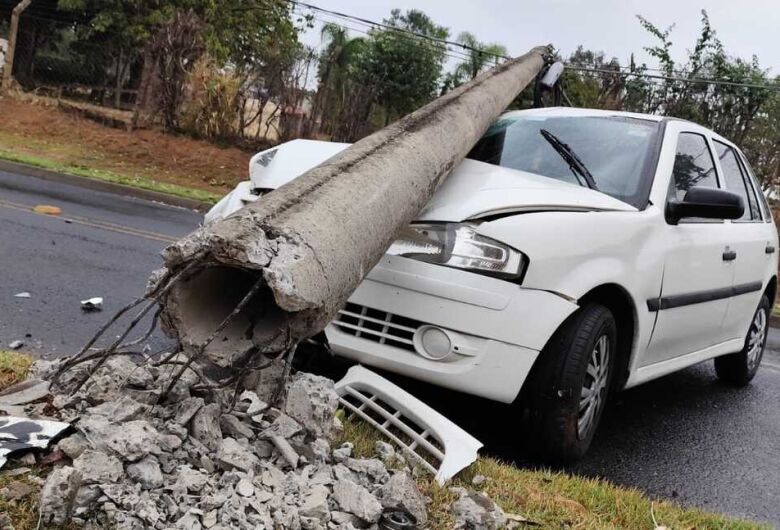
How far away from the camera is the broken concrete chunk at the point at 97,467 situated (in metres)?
2.25

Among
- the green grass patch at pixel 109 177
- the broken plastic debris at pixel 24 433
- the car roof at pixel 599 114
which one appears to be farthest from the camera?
the green grass patch at pixel 109 177

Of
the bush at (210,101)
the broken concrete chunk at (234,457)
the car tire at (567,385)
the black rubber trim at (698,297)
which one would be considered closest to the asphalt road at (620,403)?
the car tire at (567,385)

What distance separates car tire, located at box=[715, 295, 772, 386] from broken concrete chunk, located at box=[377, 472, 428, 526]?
4299 mm

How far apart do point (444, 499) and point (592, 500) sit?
789 millimetres

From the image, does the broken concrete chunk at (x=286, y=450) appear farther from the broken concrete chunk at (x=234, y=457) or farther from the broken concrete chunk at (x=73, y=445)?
the broken concrete chunk at (x=73, y=445)

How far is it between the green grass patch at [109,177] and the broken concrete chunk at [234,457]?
11.0 metres

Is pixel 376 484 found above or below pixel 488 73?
below

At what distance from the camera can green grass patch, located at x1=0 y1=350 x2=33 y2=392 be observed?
128 inches

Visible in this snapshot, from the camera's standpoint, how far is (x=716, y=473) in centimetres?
440

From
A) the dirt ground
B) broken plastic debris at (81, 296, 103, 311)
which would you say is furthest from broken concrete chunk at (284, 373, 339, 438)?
the dirt ground

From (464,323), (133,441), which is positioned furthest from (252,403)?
(464,323)

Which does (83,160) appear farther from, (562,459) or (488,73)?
(562,459)

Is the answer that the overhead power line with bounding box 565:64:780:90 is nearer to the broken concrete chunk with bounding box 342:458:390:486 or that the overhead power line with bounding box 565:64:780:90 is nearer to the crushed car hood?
the crushed car hood

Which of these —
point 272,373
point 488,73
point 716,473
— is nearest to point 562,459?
point 716,473
